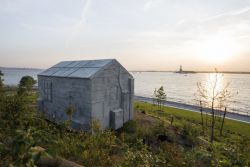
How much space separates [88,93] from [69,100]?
3104 mm

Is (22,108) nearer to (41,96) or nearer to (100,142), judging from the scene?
(100,142)

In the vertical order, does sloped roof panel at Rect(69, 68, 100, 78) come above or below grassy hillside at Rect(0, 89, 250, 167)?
above

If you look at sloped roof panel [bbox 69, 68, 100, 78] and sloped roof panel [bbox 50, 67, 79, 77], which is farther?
sloped roof panel [bbox 50, 67, 79, 77]

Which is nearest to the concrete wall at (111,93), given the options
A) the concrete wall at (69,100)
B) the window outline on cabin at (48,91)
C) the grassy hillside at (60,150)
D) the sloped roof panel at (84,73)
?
the sloped roof panel at (84,73)

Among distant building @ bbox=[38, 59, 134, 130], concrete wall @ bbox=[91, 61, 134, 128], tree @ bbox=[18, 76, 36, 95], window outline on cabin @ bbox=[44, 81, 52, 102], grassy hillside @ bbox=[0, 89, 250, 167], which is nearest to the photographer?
grassy hillside @ bbox=[0, 89, 250, 167]

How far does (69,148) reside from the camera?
28.8ft

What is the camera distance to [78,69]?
23906mm

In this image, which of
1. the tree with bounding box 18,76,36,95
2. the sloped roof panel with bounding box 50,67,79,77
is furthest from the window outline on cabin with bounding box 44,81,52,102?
the tree with bounding box 18,76,36,95

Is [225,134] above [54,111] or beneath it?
beneath

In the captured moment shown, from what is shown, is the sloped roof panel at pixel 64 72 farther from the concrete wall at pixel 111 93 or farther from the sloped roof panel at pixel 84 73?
the concrete wall at pixel 111 93

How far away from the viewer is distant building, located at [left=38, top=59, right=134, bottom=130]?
20578mm

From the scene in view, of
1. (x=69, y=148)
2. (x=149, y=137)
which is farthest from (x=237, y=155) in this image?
(x=149, y=137)

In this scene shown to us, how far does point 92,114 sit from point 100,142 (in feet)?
39.2

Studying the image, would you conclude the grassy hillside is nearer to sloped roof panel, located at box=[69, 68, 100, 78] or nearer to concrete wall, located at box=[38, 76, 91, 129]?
concrete wall, located at box=[38, 76, 91, 129]
